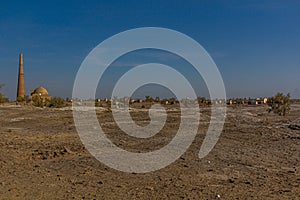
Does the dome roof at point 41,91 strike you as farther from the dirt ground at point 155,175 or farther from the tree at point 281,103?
the dirt ground at point 155,175

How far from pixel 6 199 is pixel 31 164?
9.61ft


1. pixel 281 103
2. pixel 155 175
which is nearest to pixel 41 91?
pixel 281 103

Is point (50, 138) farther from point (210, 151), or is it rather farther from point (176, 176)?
point (176, 176)

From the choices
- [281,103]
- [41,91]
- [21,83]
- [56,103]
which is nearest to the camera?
[281,103]

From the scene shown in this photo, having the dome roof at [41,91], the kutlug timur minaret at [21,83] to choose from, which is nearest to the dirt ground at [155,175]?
the kutlug timur minaret at [21,83]

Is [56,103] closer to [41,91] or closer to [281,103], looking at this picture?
[281,103]

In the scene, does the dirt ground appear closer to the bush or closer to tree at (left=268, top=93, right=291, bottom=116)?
tree at (left=268, top=93, right=291, bottom=116)

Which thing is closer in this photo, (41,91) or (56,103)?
(56,103)

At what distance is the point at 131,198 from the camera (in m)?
6.02

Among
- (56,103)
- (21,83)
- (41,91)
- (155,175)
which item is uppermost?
(21,83)

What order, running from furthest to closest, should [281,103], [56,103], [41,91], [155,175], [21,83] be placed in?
1. [41,91]
2. [21,83]
3. [56,103]
4. [281,103]
5. [155,175]

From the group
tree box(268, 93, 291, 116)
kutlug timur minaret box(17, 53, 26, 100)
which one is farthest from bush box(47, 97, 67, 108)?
kutlug timur minaret box(17, 53, 26, 100)

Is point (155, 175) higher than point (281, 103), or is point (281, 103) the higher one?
point (281, 103)

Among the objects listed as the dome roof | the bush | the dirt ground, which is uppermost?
the dome roof
